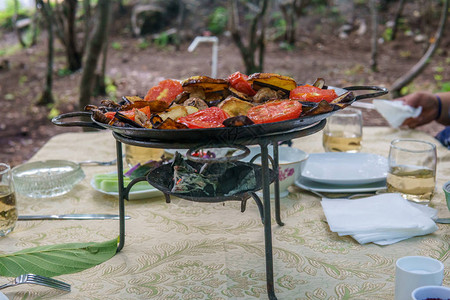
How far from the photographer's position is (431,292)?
1.05 meters

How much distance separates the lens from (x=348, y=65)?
9180mm

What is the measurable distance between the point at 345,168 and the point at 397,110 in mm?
805

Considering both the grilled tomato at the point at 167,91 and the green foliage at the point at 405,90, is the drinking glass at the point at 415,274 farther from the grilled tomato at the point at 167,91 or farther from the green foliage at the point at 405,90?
the green foliage at the point at 405,90

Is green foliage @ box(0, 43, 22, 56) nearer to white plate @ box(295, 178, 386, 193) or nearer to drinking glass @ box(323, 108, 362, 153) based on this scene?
drinking glass @ box(323, 108, 362, 153)

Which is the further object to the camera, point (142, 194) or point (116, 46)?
point (116, 46)

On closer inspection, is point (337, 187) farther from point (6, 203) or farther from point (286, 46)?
point (286, 46)

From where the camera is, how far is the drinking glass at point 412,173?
5.75 ft

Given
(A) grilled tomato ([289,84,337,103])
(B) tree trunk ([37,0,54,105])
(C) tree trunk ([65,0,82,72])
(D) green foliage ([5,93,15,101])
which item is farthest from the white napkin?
(D) green foliage ([5,93,15,101])

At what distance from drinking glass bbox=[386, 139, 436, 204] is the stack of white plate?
4.6 inches

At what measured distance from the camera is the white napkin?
2.69m

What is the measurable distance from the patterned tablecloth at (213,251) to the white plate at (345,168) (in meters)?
0.12

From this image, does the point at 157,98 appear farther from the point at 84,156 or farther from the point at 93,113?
the point at 84,156

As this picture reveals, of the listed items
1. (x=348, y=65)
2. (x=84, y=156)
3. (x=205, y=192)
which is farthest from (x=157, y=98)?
(x=348, y=65)

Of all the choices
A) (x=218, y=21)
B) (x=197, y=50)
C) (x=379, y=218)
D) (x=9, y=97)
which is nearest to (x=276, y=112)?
(x=379, y=218)
